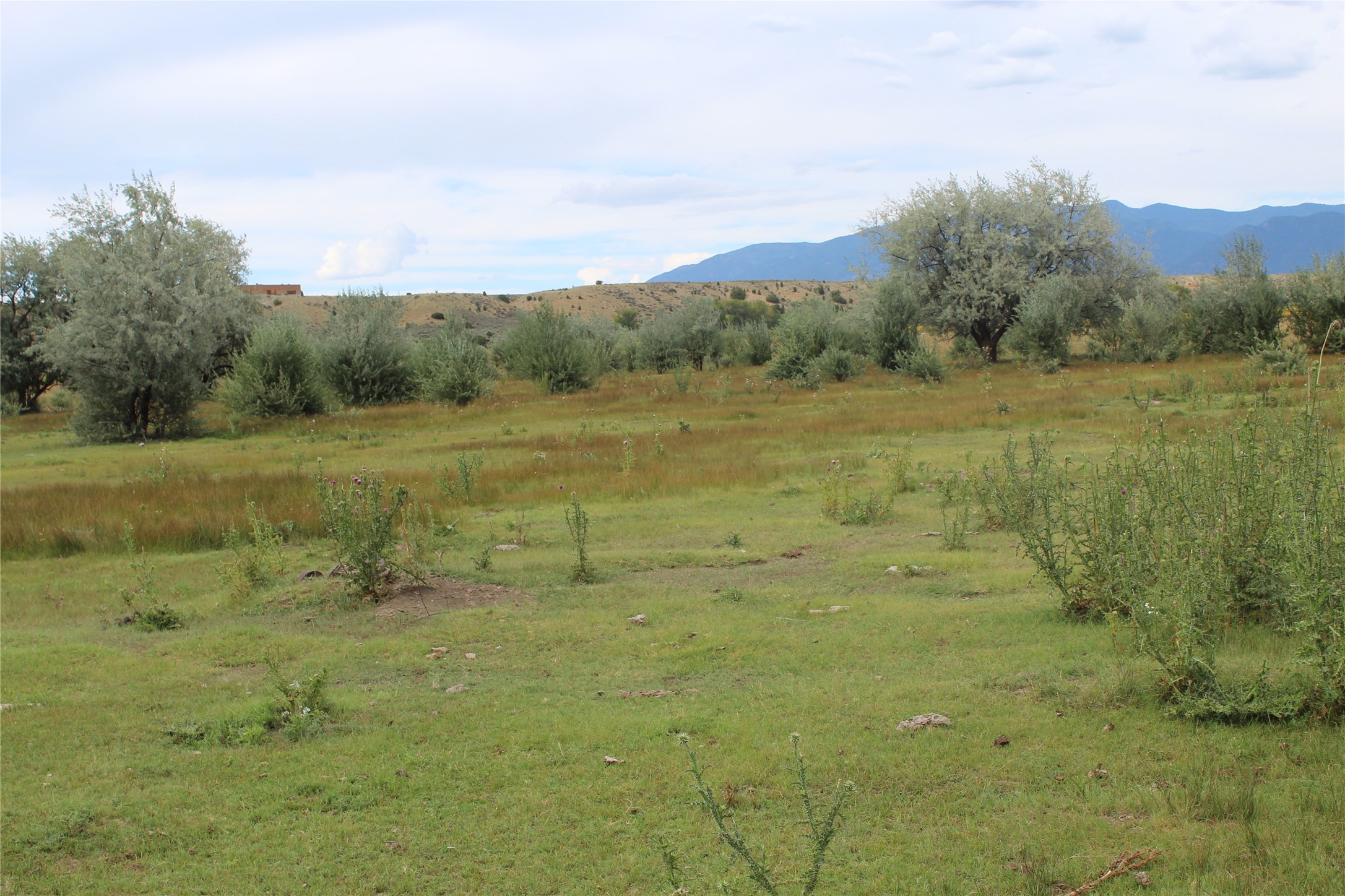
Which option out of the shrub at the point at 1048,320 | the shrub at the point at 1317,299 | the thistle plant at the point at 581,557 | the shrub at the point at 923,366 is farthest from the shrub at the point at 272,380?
the shrub at the point at 1317,299

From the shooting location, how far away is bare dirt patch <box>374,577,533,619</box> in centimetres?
768

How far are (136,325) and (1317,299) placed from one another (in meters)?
35.3

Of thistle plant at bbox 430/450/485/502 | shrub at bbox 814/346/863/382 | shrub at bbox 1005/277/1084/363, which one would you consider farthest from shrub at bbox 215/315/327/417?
shrub at bbox 1005/277/1084/363

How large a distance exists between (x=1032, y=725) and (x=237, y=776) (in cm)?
423

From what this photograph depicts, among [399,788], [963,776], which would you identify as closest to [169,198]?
[399,788]

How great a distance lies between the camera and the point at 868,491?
40.3 feet

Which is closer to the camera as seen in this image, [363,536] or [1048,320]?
[363,536]

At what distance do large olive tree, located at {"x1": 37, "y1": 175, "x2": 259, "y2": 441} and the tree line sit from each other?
6cm

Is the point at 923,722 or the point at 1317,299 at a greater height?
the point at 1317,299

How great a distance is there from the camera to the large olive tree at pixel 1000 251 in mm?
35969

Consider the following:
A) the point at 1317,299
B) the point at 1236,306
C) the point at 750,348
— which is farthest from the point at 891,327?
the point at 1317,299

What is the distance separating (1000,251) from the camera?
37.0 metres

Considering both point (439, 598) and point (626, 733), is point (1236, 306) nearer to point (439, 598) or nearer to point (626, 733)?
point (439, 598)

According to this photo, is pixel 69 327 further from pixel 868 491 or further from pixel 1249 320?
pixel 1249 320
